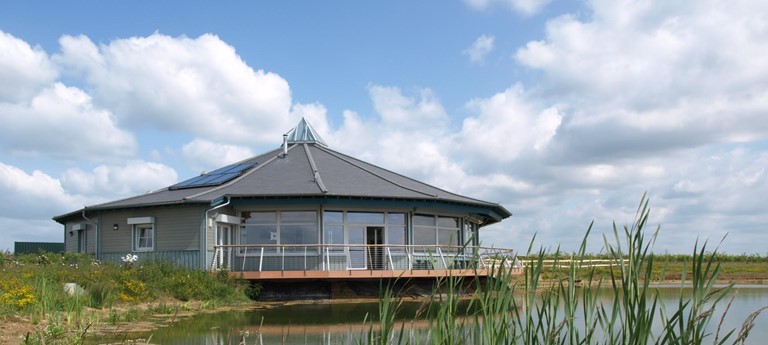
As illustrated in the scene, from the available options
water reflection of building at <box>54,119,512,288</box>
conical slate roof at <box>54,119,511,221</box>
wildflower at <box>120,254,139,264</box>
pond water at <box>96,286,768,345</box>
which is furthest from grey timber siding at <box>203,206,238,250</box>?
pond water at <box>96,286,768,345</box>

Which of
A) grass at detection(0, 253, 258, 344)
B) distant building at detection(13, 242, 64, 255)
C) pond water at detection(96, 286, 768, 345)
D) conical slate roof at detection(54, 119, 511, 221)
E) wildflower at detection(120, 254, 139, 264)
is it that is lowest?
pond water at detection(96, 286, 768, 345)

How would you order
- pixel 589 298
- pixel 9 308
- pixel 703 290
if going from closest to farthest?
pixel 703 290 < pixel 589 298 < pixel 9 308

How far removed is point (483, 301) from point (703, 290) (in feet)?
4.36

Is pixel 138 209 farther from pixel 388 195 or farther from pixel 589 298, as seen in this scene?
pixel 589 298

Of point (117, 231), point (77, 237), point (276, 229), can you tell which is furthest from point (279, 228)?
point (77, 237)

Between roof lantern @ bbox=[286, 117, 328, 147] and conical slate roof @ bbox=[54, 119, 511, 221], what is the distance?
4 centimetres

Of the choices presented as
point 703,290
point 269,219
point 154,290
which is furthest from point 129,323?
point 703,290

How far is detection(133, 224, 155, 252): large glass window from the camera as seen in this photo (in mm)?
23703

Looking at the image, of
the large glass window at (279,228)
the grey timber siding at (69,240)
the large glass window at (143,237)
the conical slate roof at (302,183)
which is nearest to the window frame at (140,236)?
the large glass window at (143,237)

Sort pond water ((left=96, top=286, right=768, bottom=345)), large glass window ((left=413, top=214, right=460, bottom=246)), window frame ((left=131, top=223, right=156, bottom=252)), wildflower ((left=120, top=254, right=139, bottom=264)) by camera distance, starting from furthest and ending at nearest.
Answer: large glass window ((left=413, top=214, right=460, bottom=246))
window frame ((left=131, top=223, right=156, bottom=252))
wildflower ((left=120, top=254, right=139, bottom=264))
pond water ((left=96, top=286, right=768, bottom=345))

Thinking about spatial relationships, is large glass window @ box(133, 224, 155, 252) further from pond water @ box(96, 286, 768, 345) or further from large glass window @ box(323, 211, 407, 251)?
pond water @ box(96, 286, 768, 345)

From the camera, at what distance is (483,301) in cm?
495

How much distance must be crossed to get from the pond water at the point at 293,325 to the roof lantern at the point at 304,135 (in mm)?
11592

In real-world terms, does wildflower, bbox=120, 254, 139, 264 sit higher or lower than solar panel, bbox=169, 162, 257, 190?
lower
